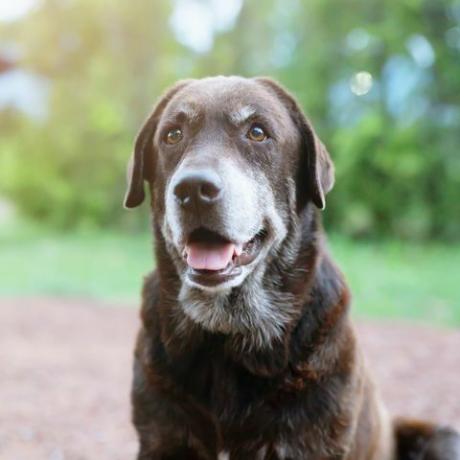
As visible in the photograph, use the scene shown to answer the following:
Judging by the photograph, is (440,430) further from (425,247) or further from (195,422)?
(425,247)

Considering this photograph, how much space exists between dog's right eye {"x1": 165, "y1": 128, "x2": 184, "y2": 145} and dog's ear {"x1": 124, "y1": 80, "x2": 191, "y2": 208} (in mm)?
204

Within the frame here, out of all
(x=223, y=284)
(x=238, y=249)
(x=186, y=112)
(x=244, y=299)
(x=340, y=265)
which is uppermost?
(x=186, y=112)

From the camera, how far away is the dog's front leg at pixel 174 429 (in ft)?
9.18

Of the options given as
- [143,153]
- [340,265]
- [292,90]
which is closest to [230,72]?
[292,90]

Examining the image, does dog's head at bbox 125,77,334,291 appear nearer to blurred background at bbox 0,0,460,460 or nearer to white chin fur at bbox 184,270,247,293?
white chin fur at bbox 184,270,247,293

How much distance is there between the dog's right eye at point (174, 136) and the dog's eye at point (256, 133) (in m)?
0.29

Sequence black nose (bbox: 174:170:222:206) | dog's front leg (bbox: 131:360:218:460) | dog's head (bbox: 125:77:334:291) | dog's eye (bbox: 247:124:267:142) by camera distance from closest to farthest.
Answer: black nose (bbox: 174:170:222:206), dog's head (bbox: 125:77:334:291), dog's front leg (bbox: 131:360:218:460), dog's eye (bbox: 247:124:267:142)

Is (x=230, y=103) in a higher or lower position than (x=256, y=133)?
higher

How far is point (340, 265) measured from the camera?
39.3 feet

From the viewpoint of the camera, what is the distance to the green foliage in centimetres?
1505

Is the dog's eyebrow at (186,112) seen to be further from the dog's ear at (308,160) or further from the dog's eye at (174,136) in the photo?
the dog's ear at (308,160)

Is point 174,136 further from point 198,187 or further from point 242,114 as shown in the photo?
point 198,187

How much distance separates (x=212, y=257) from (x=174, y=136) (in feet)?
1.92

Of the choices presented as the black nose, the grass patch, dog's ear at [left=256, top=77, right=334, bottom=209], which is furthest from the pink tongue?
the grass patch
